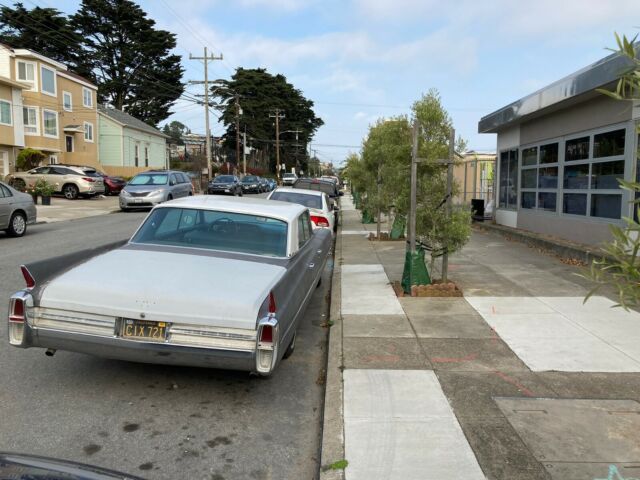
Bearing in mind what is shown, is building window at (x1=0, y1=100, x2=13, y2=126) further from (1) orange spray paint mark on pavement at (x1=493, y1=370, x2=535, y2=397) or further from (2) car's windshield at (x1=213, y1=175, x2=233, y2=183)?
(1) orange spray paint mark on pavement at (x1=493, y1=370, x2=535, y2=397)

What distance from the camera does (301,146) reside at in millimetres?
95938

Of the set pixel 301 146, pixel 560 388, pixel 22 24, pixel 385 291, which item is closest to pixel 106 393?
pixel 560 388

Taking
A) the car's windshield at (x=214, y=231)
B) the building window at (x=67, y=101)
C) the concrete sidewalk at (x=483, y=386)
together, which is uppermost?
the building window at (x=67, y=101)

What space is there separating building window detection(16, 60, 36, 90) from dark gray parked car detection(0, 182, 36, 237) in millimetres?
25590

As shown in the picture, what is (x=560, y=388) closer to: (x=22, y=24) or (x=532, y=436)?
(x=532, y=436)

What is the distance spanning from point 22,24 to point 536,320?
2411 inches

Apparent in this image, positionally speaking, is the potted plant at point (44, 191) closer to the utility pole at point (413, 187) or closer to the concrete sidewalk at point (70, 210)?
the concrete sidewalk at point (70, 210)

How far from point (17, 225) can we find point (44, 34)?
50.4 m

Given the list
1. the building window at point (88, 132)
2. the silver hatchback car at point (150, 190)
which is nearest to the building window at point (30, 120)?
the building window at point (88, 132)

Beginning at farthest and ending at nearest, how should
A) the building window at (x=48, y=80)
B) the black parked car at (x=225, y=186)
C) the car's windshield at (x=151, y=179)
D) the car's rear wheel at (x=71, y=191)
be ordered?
the building window at (x=48, y=80) < the black parked car at (x=225, y=186) < the car's rear wheel at (x=71, y=191) < the car's windshield at (x=151, y=179)

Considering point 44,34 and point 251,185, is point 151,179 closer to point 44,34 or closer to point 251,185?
point 251,185

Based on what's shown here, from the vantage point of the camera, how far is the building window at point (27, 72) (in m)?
35.1

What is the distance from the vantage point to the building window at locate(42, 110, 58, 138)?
1423 inches

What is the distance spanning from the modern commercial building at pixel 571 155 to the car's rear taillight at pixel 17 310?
814 cm
